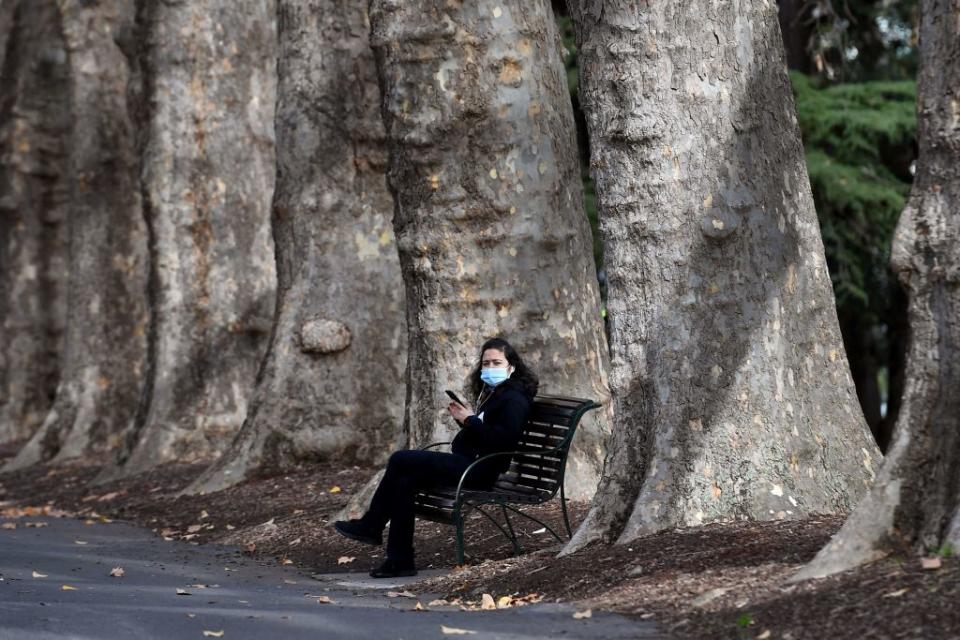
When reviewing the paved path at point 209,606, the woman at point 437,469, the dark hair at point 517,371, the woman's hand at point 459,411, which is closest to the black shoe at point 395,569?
the woman at point 437,469

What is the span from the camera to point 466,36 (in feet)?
36.6

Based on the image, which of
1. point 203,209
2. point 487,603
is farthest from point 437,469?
point 203,209

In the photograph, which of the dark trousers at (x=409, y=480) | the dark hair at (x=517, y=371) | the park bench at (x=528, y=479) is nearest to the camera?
the park bench at (x=528, y=479)

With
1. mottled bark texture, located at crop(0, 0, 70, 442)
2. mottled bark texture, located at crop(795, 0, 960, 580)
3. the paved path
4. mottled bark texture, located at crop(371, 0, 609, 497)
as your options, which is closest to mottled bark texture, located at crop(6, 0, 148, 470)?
mottled bark texture, located at crop(0, 0, 70, 442)

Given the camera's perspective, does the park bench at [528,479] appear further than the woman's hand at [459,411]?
No

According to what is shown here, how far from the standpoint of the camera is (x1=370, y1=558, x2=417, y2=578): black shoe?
923cm

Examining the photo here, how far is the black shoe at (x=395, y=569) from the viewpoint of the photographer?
9.23 meters

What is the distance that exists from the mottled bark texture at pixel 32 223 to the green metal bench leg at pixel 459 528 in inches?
650

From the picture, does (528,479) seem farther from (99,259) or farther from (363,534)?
(99,259)

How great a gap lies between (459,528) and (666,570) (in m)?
1.88

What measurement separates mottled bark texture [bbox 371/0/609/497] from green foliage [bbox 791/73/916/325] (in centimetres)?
755

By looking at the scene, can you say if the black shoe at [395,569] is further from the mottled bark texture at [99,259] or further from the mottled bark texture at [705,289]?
the mottled bark texture at [99,259]

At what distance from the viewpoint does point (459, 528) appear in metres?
9.09

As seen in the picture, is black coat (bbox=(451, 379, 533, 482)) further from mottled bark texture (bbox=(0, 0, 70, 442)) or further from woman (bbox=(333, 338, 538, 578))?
mottled bark texture (bbox=(0, 0, 70, 442))
